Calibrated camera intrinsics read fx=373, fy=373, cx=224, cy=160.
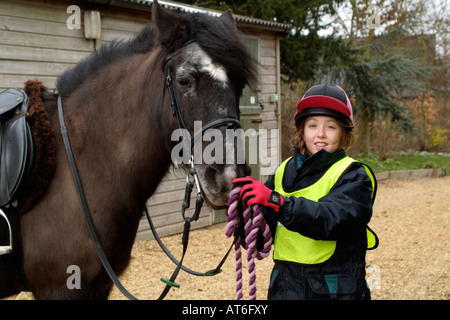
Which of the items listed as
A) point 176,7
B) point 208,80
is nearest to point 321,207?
point 208,80

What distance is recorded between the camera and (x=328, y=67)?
1227 centimetres

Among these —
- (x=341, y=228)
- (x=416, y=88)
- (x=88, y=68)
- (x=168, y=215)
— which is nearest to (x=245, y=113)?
(x=168, y=215)

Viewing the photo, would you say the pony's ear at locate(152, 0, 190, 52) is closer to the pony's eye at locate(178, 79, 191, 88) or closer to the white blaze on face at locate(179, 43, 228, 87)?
the white blaze on face at locate(179, 43, 228, 87)

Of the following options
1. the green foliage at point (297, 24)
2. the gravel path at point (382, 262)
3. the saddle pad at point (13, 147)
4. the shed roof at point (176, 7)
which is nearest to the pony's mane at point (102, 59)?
the saddle pad at point (13, 147)

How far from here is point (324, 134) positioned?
1971 mm

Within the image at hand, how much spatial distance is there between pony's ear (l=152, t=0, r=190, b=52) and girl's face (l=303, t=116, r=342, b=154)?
815 millimetres

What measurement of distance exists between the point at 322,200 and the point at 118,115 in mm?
1164

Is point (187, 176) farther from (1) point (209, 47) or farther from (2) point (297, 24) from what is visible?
(2) point (297, 24)

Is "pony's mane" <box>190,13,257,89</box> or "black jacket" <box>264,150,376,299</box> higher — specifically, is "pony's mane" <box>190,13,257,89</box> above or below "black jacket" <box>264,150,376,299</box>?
above

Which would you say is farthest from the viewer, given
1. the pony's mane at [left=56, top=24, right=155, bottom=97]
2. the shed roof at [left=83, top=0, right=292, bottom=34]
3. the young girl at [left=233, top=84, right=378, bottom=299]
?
the shed roof at [left=83, top=0, right=292, bottom=34]

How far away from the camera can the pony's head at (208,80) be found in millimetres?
1658

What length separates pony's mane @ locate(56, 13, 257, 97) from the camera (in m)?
1.79

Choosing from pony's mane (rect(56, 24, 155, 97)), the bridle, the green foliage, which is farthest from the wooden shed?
the green foliage
